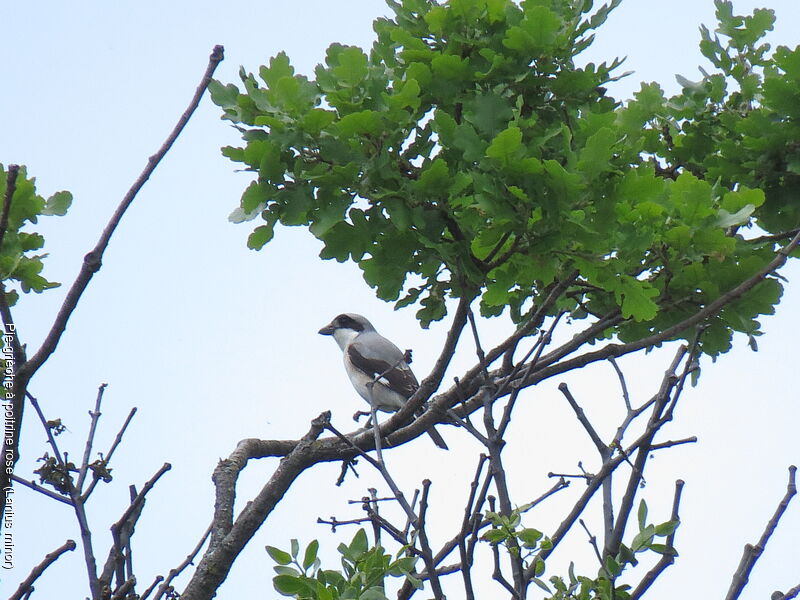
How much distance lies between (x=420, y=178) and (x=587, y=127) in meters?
0.63

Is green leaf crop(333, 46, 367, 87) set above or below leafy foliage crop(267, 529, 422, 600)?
above

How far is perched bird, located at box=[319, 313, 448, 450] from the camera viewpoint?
33.3ft

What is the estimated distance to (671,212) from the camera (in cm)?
356

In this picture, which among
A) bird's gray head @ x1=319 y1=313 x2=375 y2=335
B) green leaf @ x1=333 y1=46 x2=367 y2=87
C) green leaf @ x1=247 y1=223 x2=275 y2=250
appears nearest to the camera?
green leaf @ x1=333 y1=46 x2=367 y2=87

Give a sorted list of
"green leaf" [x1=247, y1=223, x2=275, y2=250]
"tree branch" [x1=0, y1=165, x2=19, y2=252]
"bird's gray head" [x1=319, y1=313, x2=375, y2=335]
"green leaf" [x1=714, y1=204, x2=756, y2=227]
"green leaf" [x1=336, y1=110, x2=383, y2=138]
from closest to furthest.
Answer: "tree branch" [x1=0, y1=165, x2=19, y2=252], "green leaf" [x1=336, y1=110, x2=383, y2=138], "green leaf" [x1=714, y1=204, x2=756, y2=227], "green leaf" [x1=247, y1=223, x2=275, y2=250], "bird's gray head" [x1=319, y1=313, x2=375, y2=335]

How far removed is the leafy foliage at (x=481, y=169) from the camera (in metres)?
3.20

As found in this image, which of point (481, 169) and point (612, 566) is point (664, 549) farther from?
point (481, 169)

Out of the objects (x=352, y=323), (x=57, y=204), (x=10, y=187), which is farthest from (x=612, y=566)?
(x=352, y=323)

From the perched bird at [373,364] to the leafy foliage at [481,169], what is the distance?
6.09m

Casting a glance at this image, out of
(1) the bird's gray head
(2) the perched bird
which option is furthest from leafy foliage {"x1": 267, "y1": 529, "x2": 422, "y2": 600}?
(1) the bird's gray head

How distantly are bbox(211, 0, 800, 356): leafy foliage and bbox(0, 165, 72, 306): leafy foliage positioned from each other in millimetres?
695

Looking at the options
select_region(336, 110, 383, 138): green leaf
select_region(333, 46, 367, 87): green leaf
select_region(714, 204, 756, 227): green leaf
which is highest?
select_region(333, 46, 367, 87): green leaf

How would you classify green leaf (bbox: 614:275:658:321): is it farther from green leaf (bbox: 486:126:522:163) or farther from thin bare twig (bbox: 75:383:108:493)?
thin bare twig (bbox: 75:383:108:493)

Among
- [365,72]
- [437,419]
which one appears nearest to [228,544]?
[437,419]
